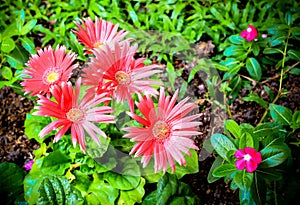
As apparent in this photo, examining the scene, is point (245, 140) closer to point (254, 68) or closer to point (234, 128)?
point (234, 128)

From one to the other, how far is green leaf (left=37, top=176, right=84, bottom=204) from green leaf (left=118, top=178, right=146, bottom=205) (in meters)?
0.16

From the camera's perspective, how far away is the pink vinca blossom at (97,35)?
A: 4.43 ft

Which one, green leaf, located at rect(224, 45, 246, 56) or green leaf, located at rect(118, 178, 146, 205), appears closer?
green leaf, located at rect(118, 178, 146, 205)

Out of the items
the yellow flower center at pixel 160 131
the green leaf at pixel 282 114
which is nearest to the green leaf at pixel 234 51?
the green leaf at pixel 282 114

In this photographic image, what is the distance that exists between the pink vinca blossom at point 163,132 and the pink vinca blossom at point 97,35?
0.84 ft

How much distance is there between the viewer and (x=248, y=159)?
1.39 metres

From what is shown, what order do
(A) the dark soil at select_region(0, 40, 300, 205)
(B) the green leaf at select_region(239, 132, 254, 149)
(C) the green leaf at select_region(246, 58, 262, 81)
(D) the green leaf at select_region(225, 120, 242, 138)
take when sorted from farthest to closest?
(C) the green leaf at select_region(246, 58, 262, 81)
(A) the dark soil at select_region(0, 40, 300, 205)
(D) the green leaf at select_region(225, 120, 242, 138)
(B) the green leaf at select_region(239, 132, 254, 149)

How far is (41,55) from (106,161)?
18.1 inches

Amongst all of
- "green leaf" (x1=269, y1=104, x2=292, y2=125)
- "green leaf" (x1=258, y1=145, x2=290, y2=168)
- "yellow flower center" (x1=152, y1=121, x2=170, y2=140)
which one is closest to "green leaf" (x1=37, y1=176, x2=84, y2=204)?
"yellow flower center" (x1=152, y1=121, x2=170, y2=140)

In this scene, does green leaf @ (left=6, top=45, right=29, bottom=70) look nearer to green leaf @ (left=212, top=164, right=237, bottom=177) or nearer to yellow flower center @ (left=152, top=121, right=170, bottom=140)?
yellow flower center @ (left=152, top=121, right=170, bottom=140)

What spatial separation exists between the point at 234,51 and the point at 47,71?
1123mm

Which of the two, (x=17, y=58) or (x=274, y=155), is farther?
(x=17, y=58)

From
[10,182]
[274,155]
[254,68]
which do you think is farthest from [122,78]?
[254,68]

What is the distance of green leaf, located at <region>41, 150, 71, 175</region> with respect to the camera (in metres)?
1.55
